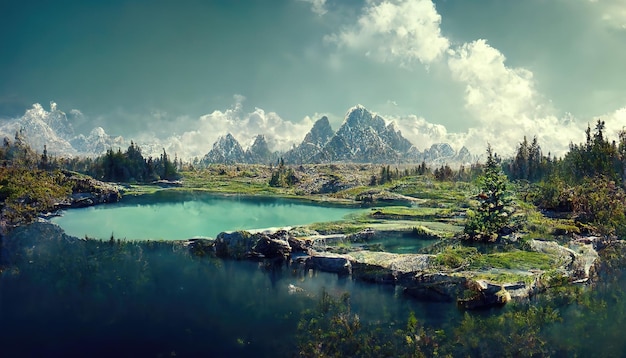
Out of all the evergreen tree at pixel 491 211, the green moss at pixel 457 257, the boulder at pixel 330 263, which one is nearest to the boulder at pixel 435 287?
the green moss at pixel 457 257

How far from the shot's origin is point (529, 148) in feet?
460

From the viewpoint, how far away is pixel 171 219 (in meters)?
68.1

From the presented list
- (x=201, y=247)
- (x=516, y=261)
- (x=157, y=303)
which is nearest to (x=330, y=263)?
(x=201, y=247)

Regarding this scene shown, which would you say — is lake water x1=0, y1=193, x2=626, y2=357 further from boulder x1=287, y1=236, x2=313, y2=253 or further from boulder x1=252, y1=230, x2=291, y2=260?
boulder x1=287, y1=236, x2=313, y2=253

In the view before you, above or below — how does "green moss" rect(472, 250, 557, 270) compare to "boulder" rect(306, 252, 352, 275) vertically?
above

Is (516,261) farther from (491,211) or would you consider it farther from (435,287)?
(491,211)

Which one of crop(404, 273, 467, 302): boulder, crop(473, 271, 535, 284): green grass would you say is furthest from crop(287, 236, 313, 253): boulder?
crop(473, 271, 535, 284): green grass

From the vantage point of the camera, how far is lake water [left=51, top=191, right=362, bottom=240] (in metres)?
53.2

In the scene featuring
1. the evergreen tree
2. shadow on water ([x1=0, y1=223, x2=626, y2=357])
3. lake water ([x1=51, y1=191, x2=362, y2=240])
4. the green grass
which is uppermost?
the evergreen tree

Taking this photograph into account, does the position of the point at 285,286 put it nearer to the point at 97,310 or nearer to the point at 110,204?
the point at 97,310

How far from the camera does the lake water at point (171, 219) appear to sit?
5325 cm

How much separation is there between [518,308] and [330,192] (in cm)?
12350

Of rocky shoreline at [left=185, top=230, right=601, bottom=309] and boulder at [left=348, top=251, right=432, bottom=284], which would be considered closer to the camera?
rocky shoreline at [left=185, top=230, right=601, bottom=309]

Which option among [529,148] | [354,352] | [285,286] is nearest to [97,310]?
[285,286]
